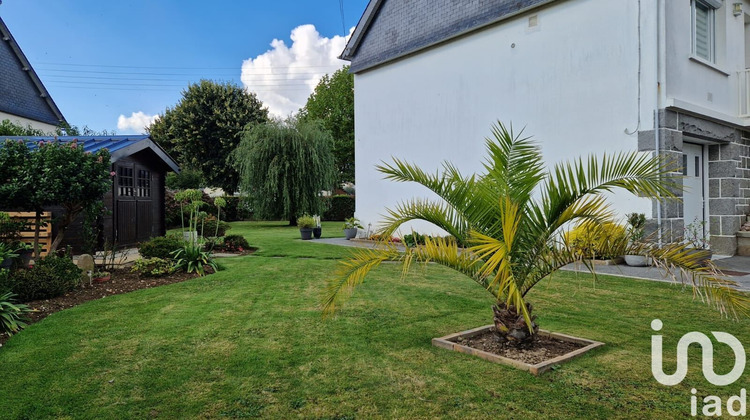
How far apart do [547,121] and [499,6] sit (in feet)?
10.0

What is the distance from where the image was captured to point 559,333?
4508mm

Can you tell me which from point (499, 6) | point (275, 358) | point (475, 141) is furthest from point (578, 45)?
point (275, 358)

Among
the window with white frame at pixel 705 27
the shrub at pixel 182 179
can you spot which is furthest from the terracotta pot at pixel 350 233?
the shrub at pixel 182 179

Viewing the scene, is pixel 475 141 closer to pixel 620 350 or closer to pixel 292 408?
pixel 620 350

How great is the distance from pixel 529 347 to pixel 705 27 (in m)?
9.84

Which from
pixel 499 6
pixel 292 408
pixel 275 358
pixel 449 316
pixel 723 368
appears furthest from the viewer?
pixel 499 6

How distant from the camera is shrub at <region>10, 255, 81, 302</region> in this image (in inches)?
231

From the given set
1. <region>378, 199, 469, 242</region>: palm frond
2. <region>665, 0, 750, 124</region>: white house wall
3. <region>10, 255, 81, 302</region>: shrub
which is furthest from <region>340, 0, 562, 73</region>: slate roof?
<region>10, 255, 81, 302</region>: shrub

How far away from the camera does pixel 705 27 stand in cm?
1024

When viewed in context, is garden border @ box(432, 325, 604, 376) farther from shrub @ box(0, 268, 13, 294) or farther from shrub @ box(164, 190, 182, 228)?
shrub @ box(164, 190, 182, 228)

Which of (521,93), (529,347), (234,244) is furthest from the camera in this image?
(234,244)

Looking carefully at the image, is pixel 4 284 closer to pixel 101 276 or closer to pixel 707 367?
pixel 101 276

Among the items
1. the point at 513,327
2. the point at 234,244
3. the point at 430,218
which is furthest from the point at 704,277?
the point at 234,244

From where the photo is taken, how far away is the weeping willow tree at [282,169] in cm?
2092
